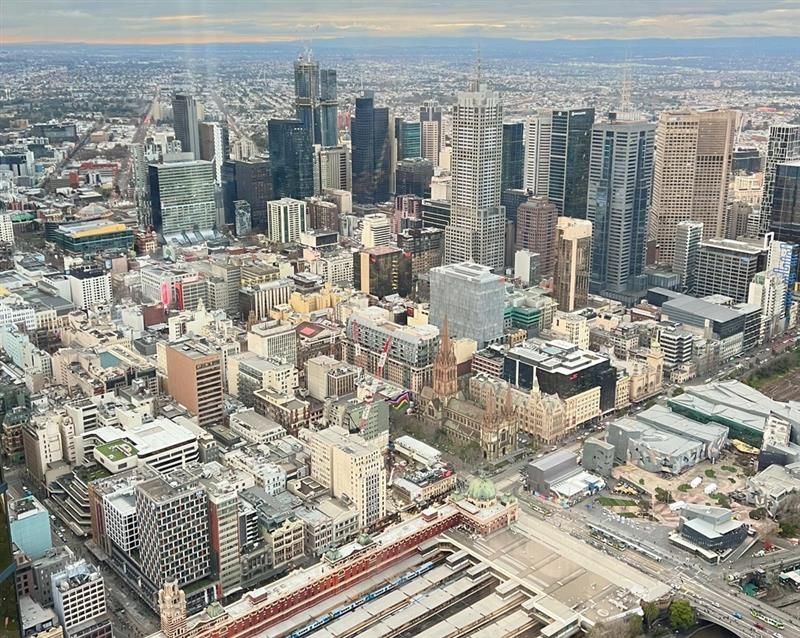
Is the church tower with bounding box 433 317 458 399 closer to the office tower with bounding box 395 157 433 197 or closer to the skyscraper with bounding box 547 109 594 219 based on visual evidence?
the skyscraper with bounding box 547 109 594 219

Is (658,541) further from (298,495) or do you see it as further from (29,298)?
(29,298)

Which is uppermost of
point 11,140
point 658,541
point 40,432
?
A: point 11,140

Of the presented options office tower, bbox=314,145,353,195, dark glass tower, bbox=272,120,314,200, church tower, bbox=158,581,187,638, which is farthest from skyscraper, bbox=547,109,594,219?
church tower, bbox=158,581,187,638

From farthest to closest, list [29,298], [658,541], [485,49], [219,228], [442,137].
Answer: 1. [442,137]
2. [219,228]
3. [485,49]
4. [29,298]
5. [658,541]

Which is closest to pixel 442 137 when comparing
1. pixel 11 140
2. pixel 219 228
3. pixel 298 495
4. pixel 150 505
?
pixel 219 228

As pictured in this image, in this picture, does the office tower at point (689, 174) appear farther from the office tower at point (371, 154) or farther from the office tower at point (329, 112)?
the office tower at point (329, 112)

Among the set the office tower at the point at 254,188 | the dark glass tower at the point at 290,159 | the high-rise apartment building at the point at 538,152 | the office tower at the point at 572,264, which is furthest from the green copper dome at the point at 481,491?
the dark glass tower at the point at 290,159

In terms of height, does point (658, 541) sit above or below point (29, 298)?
below

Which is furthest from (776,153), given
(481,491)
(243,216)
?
(481,491)
